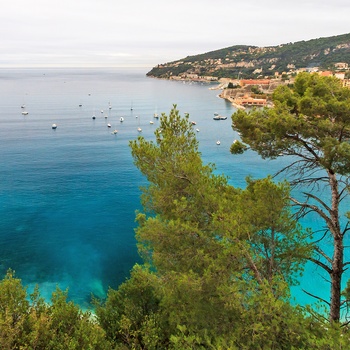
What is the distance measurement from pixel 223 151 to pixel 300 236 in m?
29.7

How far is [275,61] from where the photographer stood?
497 feet

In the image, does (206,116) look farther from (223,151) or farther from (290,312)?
(290,312)

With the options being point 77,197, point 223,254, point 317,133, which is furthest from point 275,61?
point 223,254

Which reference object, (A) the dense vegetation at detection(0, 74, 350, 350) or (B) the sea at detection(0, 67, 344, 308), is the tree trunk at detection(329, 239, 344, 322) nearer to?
(A) the dense vegetation at detection(0, 74, 350, 350)

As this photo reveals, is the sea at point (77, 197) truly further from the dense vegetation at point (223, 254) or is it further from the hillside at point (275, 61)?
the hillside at point (275, 61)

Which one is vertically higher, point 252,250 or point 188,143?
point 188,143

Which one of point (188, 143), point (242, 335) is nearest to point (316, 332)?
point (242, 335)

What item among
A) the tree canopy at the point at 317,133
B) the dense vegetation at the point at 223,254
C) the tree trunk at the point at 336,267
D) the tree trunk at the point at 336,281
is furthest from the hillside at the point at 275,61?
the tree trunk at the point at 336,281

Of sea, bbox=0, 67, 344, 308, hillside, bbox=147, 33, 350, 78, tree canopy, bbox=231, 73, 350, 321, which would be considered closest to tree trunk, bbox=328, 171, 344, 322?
tree canopy, bbox=231, 73, 350, 321

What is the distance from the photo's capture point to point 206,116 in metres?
56.1

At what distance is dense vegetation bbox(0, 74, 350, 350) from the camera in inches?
183

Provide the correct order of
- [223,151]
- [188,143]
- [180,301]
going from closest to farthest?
1. [180,301]
2. [188,143]
3. [223,151]

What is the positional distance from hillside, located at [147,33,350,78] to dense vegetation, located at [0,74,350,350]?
111392 mm

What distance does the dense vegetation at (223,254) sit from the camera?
4.66 meters
